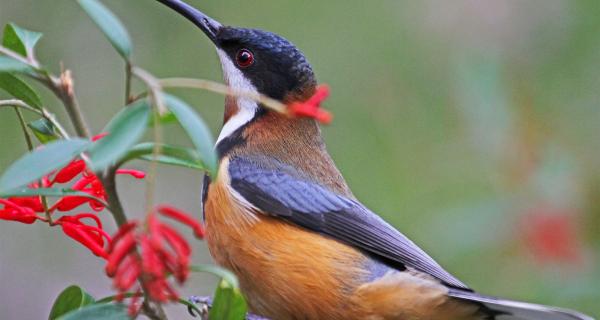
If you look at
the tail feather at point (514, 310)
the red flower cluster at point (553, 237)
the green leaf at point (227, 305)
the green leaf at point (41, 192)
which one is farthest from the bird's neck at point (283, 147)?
the green leaf at point (41, 192)

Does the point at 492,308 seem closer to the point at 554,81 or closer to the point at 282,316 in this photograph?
the point at 282,316

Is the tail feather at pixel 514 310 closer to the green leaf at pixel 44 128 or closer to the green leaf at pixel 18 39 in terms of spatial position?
the green leaf at pixel 44 128

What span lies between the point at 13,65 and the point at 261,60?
9.30 ft

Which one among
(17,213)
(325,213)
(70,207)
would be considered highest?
(325,213)

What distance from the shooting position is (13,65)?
284 centimetres

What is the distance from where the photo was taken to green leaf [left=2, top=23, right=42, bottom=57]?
10.7 ft

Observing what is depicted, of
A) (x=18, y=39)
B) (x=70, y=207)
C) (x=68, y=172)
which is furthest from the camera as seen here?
(x=70, y=207)

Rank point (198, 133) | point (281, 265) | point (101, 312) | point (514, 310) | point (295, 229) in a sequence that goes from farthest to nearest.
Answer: point (295, 229), point (281, 265), point (514, 310), point (101, 312), point (198, 133)

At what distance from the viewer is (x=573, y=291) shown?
18.9 ft

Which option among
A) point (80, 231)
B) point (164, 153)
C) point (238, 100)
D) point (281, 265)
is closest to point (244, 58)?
point (238, 100)

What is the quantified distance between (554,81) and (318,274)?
3392 millimetres

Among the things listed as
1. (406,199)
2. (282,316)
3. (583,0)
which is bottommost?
(282,316)

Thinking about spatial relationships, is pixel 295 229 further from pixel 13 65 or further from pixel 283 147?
pixel 13 65

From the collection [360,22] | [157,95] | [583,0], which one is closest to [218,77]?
[360,22]
